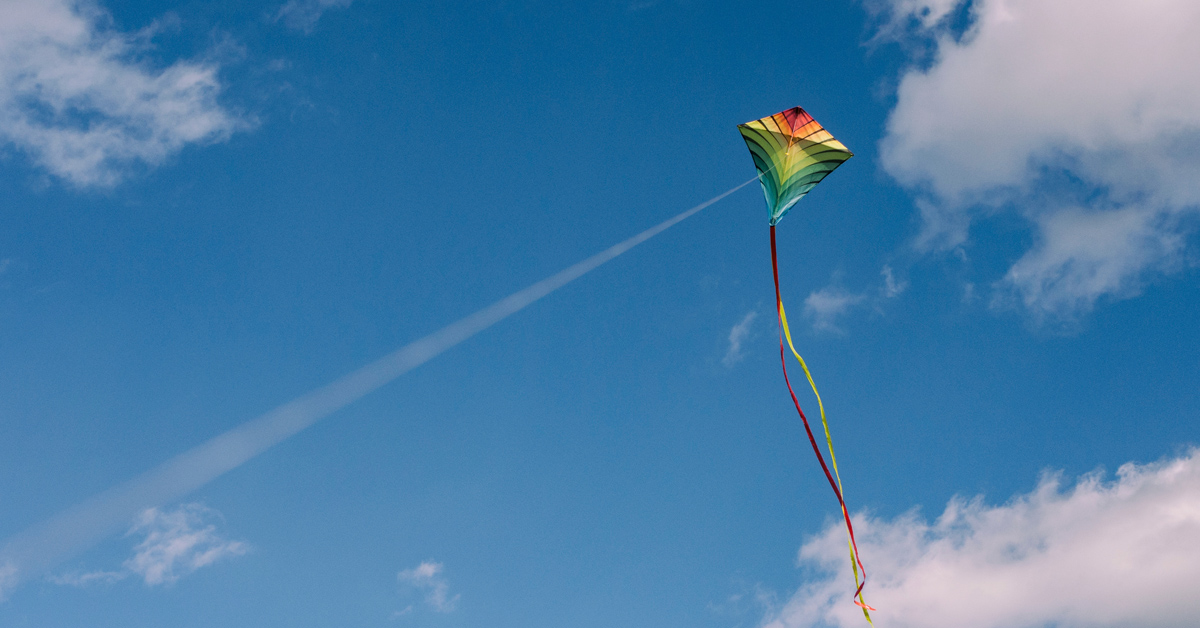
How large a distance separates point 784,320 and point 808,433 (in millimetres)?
3552

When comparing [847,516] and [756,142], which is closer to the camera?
[847,516]

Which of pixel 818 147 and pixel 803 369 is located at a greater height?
pixel 818 147

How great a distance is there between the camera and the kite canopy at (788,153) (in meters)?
29.2

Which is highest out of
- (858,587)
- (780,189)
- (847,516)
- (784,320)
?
(780,189)

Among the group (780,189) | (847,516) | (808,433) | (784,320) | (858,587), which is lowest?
(858,587)

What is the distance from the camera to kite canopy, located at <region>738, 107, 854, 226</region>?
2922 cm

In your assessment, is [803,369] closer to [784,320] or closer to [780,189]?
[784,320]

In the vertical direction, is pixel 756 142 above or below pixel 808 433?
above

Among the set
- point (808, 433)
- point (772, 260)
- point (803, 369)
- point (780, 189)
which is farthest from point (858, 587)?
point (780, 189)

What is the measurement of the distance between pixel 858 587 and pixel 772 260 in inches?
392

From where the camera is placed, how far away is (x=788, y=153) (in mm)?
29688

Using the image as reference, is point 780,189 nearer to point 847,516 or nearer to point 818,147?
point 818,147

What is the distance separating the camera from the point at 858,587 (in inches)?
1068

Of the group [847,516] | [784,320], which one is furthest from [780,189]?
[847,516]
